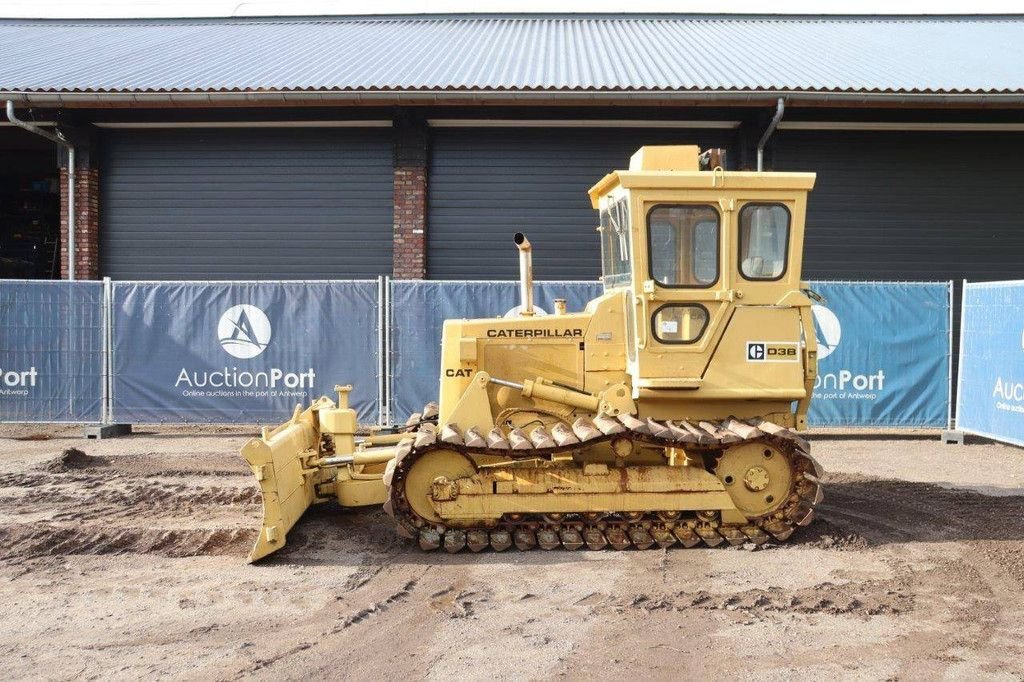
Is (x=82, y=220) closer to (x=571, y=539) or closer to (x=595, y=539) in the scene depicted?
(x=571, y=539)

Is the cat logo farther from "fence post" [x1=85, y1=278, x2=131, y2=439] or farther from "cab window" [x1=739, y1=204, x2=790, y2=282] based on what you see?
"fence post" [x1=85, y1=278, x2=131, y2=439]

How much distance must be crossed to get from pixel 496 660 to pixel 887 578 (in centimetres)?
299

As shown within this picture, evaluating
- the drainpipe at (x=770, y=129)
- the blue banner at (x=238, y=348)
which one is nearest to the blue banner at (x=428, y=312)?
the blue banner at (x=238, y=348)

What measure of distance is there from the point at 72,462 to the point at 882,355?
1029 centimetres

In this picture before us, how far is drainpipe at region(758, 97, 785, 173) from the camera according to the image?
13922 mm

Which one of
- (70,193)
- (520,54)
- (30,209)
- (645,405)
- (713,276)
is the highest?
(520,54)

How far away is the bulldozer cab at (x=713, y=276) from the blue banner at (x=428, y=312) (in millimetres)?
5567

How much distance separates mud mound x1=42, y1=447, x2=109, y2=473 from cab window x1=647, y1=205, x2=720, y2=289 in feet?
23.2

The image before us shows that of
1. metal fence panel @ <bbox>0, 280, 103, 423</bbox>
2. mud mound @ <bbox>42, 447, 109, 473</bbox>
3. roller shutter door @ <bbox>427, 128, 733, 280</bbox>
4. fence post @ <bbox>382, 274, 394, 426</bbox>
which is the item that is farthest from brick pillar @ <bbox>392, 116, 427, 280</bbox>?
mud mound @ <bbox>42, 447, 109, 473</bbox>

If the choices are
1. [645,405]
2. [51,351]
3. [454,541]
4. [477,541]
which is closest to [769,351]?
[645,405]

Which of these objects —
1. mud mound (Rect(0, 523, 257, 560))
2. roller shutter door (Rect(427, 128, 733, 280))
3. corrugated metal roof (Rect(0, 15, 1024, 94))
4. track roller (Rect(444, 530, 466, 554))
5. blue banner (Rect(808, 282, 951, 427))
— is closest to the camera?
track roller (Rect(444, 530, 466, 554))

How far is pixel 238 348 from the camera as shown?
42.8ft

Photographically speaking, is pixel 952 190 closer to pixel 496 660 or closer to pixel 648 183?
pixel 648 183

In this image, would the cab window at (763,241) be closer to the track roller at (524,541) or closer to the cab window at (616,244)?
the cab window at (616,244)
